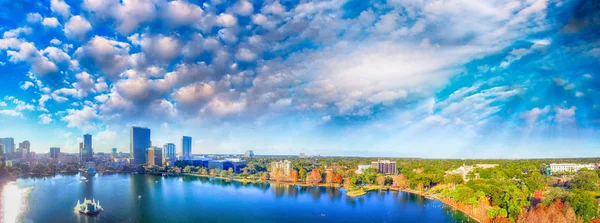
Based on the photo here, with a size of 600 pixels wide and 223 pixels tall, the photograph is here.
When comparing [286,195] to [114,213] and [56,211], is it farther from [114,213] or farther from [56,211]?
[56,211]

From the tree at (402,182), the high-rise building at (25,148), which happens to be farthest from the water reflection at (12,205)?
the high-rise building at (25,148)

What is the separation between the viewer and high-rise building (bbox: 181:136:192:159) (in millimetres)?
77125

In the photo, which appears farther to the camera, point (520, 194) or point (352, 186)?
point (352, 186)

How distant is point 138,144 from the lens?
54.6m

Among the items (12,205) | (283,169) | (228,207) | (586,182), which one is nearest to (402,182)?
(586,182)

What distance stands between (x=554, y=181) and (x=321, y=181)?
16.4 metres

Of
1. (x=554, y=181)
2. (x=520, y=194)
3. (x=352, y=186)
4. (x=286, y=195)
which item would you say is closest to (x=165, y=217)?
(x=286, y=195)

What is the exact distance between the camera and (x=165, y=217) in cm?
1391

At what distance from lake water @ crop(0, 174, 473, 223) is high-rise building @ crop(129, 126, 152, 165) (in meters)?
31.5

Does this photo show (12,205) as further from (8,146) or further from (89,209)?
(8,146)

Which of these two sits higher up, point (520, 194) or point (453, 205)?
point (520, 194)

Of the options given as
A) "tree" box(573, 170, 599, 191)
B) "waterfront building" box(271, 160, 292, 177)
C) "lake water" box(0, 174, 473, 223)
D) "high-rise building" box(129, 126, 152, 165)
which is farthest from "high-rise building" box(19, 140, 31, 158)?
"tree" box(573, 170, 599, 191)

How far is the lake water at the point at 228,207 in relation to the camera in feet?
45.5

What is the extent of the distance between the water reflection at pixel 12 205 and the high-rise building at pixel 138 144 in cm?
3213
